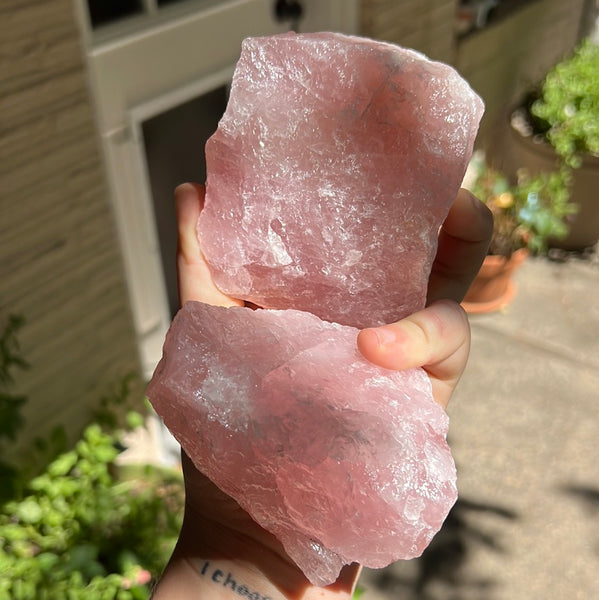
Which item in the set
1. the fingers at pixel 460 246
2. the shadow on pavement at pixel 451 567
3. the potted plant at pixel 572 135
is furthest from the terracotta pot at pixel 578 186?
the fingers at pixel 460 246

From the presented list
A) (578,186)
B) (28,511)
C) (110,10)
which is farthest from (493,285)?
(28,511)

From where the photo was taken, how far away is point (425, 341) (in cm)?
132

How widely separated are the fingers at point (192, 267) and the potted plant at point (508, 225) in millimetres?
2976

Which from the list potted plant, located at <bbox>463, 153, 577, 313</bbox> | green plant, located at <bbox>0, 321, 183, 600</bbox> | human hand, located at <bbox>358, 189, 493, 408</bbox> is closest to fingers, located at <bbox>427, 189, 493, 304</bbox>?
human hand, located at <bbox>358, 189, 493, 408</bbox>

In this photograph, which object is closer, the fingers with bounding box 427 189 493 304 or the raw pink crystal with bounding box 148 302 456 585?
the raw pink crystal with bounding box 148 302 456 585

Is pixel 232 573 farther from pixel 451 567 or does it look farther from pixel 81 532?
pixel 451 567

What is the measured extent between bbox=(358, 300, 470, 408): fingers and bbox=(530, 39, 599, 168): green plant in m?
3.67

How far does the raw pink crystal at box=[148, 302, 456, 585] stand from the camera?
1.22m

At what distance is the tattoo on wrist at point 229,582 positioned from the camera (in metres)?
1.50

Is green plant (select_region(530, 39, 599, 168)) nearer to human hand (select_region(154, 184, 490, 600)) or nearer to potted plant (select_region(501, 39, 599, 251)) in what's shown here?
potted plant (select_region(501, 39, 599, 251))

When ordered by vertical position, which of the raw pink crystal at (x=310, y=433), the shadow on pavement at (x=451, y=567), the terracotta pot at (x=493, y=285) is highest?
the raw pink crystal at (x=310, y=433)

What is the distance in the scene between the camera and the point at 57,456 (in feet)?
8.10

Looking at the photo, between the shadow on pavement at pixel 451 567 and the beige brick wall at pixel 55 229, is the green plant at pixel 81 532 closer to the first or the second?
the beige brick wall at pixel 55 229

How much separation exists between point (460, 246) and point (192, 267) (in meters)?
0.62
